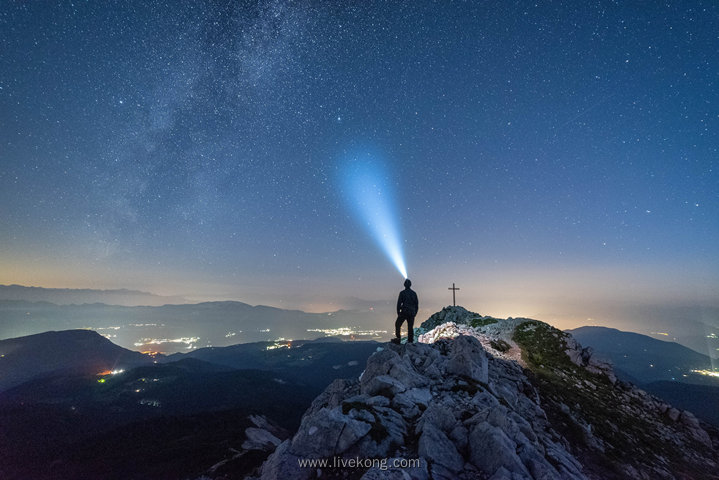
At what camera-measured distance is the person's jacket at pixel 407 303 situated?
20.7 meters

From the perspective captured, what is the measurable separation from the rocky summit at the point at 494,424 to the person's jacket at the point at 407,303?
2457 millimetres

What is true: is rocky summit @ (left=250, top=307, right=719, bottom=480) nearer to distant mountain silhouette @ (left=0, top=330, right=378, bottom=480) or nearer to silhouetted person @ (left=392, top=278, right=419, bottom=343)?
silhouetted person @ (left=392, top=278, right=419, bottom=343)

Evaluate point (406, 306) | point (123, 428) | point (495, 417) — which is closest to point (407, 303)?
point (406, 306)

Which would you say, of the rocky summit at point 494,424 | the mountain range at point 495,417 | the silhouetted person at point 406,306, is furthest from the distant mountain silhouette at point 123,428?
the silhouetted person at point 406,306

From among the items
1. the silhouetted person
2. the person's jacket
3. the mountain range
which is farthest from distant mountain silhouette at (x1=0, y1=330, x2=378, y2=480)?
the person's jacket

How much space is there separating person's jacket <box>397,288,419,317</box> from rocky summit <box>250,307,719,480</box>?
246 centimetres

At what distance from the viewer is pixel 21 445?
116m

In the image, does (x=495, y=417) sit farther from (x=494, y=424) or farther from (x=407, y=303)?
(x=407, y=303)

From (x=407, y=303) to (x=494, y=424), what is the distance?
1024cm

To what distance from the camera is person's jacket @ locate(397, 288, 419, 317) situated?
2073 cm

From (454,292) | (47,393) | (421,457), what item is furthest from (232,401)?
(421,457)

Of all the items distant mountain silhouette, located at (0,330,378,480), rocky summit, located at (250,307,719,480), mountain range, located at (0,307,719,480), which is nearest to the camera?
rocky summit, located at (250,307,719,480)

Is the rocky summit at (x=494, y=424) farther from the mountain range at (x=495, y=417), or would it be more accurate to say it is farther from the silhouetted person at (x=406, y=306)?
the silhouetted person at (x=406, y=306)

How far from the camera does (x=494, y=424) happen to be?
36.3 feet
